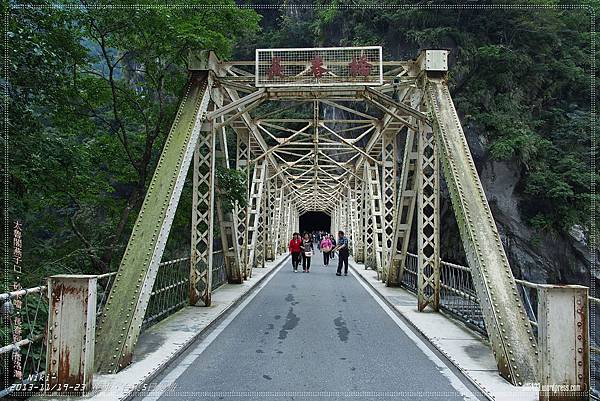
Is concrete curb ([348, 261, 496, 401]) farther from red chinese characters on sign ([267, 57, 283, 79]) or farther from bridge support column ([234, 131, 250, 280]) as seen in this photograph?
red chinese characters on sign ([267, 57, 283, 79])

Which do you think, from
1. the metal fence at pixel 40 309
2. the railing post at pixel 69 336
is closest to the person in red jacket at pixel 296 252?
the metal fence at pixel 40 309

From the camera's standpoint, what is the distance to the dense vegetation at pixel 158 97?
8.48 m

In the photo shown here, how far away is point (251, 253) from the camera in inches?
677

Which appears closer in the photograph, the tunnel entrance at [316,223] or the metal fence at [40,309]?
the metal fence at [40,309]

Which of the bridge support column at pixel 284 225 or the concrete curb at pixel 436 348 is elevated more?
the bridge support column at pixel 284 225

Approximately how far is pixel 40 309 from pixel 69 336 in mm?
1484

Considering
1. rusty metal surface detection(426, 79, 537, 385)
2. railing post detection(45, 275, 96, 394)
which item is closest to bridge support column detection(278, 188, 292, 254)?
rusty metal surface detection(426, 79, 537, 385)

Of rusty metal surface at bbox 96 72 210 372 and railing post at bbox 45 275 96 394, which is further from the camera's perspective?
rusty metal surface at bbox 96 72 210 372

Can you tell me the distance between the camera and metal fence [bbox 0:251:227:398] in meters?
4.34

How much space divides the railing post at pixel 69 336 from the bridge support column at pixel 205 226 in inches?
210

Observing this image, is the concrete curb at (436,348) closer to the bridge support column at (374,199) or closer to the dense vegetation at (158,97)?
the dense vegetation at (158,97)

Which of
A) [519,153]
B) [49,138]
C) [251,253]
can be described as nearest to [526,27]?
[519,153]

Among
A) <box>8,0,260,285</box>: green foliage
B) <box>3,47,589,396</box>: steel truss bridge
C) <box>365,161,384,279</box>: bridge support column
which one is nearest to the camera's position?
<box>3,47,589,396</box>: steel truss bridge

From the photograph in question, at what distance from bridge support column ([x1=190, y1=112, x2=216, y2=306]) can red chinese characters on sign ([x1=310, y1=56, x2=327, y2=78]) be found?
2.41 meters
